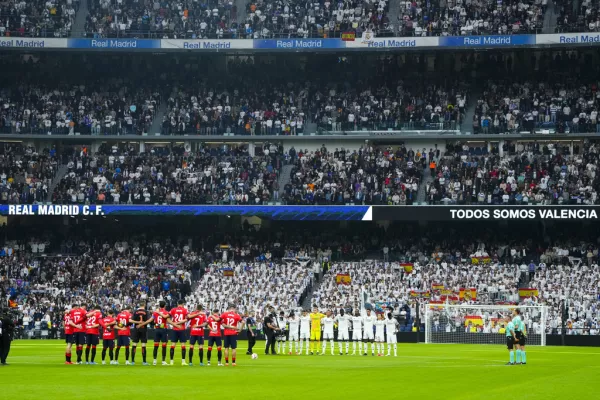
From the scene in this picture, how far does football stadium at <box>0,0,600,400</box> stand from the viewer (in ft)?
187

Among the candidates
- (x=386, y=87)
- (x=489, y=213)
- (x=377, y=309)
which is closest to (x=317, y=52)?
(x=386, y=87)

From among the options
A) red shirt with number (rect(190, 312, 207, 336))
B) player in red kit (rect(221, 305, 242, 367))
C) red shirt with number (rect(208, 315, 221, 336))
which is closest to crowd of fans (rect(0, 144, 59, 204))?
red shirt with number (rect(190, 312, 207, 336))

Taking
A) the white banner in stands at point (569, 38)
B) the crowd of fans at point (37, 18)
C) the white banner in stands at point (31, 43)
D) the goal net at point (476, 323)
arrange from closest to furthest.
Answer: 1. the goal net at point (476, 323)
2. the white banner in stands at point (569, 38)
3. the white banner in stands at point (31, 43)
4. the crowd of fans at point (37, 18)

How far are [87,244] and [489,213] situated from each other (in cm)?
2525

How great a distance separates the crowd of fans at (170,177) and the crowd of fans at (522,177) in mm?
11047

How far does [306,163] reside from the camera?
6375 cm

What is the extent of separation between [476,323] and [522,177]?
39.8ft

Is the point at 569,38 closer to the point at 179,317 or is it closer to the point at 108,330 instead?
the point at 179,317

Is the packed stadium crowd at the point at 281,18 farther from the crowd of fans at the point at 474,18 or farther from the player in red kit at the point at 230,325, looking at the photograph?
the player in red kit at the point at 230,325

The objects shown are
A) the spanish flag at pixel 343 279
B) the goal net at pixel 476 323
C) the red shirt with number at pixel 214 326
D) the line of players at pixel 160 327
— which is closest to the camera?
the red shirt with number at pixel 214 326

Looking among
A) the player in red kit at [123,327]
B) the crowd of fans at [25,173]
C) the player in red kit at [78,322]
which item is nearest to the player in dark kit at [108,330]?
the player in red kit at [123,327]

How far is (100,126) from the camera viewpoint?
217 feet

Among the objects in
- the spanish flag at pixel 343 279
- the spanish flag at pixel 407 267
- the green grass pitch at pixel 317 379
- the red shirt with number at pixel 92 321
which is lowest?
the green grass pitch at pixel 317 379

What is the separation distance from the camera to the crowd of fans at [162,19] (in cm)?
6719
